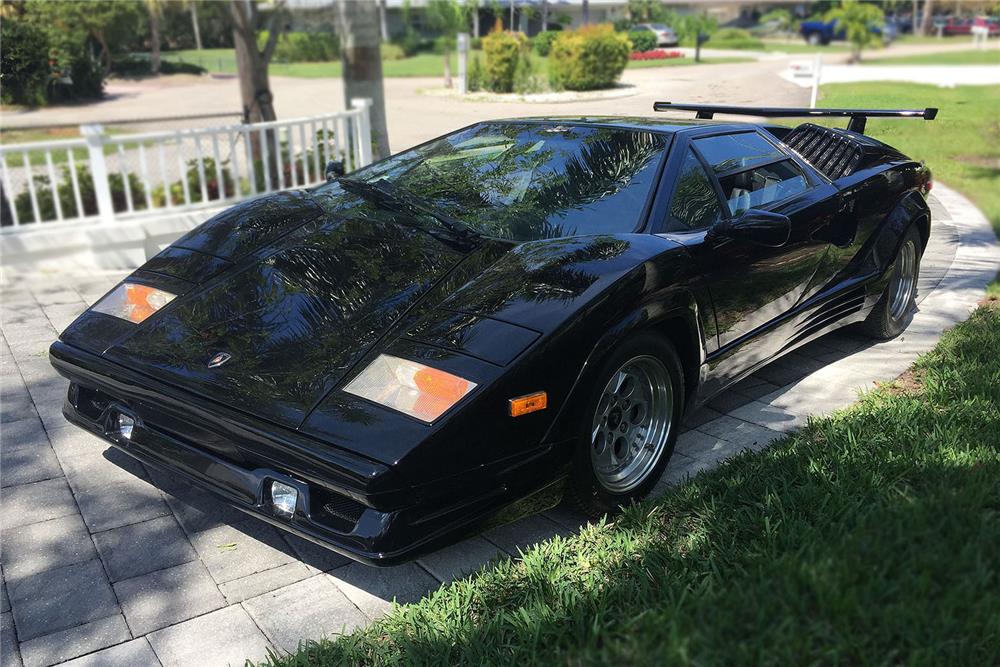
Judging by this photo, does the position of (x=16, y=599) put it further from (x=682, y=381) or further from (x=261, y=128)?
(x=261, y=128)

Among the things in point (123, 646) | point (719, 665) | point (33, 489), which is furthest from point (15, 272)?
point (719, 665)

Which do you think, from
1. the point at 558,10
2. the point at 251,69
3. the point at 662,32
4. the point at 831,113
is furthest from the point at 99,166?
the point at 662,32

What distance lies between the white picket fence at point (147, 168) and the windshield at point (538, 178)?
3.49 metres

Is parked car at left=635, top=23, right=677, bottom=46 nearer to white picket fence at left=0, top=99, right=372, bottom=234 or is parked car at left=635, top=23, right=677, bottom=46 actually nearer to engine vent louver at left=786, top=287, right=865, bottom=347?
white picket fence at left=0, top=99, right=372, bottom=234

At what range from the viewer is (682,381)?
3.26 m

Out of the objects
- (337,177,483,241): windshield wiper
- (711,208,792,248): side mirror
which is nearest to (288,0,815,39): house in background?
(337,177,483,241): windshield wiper

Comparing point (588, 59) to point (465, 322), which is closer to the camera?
point (465, 322)

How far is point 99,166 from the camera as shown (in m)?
6.57

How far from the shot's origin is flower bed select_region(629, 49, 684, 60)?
A: 8.70 m

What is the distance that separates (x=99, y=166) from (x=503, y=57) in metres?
4.67

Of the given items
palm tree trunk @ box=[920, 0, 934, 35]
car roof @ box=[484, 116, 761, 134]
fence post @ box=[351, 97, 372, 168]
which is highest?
palm tree trunk @ box=[920, 0, 934, 35]

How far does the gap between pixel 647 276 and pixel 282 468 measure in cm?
148

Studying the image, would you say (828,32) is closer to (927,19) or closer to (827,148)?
(927,19)

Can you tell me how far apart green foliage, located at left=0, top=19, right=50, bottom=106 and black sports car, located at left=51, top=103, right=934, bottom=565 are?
7.27 metres
